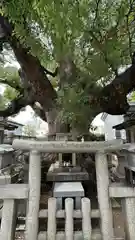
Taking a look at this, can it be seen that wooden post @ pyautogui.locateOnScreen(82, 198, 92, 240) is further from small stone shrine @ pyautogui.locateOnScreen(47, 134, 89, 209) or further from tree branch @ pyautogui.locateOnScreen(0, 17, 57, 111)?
tree branch @ pyautogui.locateOnScreen(0, 17, 57, 111)

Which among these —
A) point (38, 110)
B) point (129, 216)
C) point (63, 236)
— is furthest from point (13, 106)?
point (129, 216)

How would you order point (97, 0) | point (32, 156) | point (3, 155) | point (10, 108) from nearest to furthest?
1. point (32, 156)
2. point (3, 155)
3. point (97, 0)
4. point (10, 108)

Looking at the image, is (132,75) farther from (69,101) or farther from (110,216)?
(110,216)

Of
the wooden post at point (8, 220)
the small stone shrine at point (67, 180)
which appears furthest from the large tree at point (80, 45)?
the wooden post at point (8, 220)

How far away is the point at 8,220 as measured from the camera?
5.29 feet

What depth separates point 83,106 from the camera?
3090 mm

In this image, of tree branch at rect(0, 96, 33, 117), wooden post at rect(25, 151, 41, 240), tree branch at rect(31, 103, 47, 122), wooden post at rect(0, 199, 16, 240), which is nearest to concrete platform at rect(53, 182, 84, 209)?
wooden post at rect(25, 151, 41, 240)

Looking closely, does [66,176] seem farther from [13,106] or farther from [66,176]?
[13,106]

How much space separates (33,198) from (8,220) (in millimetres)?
348

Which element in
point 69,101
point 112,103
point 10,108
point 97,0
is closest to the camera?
point 97,0

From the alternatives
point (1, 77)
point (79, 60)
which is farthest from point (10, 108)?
point (79, 60)

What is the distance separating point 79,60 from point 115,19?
3.40ft

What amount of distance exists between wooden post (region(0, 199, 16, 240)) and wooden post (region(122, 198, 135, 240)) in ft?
4.27

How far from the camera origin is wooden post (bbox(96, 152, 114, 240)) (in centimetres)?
162
